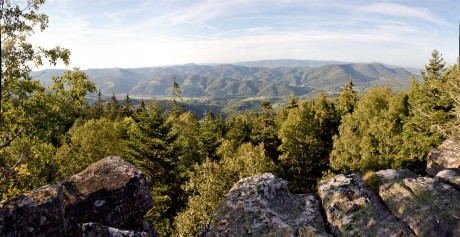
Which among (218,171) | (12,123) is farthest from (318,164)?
(12,123)

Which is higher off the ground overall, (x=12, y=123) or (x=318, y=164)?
(x=12, y=123)

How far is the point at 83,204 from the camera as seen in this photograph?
55.5 ft

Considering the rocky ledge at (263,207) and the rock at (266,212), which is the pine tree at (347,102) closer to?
the rocky ledge at (263,207)

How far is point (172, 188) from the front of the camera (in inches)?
1737

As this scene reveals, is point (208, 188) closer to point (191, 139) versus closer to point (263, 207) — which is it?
point (263, 207)

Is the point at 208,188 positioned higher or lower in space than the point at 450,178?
lower

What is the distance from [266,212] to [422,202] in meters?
10.4

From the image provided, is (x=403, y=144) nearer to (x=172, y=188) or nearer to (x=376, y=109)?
(x=376, y=109)

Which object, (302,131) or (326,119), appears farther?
(326,119)

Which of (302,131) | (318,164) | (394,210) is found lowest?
(318,164)

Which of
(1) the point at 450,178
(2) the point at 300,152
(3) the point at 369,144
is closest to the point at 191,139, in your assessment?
(2) the point at 300,152

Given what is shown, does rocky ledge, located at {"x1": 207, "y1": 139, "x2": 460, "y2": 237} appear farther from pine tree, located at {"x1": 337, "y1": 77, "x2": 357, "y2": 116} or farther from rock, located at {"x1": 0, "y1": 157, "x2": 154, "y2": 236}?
pine tree, located at {"x1": 337, "y1": 77, "x2": 357, "y2": 116}

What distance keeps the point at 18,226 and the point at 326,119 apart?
223 feet

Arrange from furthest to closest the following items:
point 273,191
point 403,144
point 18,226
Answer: point 403,144 → point 273,191 → point 18,226
